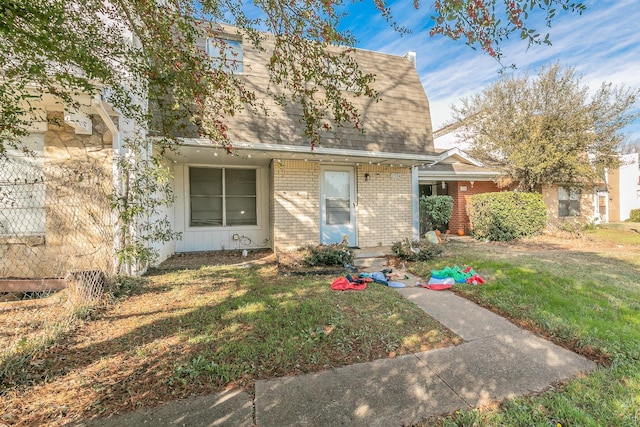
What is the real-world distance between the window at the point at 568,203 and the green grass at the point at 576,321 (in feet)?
30.7

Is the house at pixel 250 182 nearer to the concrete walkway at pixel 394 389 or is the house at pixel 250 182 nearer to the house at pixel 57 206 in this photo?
the house at pixel 57 206

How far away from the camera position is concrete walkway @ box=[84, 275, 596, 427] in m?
1.95

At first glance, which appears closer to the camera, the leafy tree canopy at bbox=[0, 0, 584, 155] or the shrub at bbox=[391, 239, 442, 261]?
the leafy tree canopy at bbox=[0, 0, 584, 155]

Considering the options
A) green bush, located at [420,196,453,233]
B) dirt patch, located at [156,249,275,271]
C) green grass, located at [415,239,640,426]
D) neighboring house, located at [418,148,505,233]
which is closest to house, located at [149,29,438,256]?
dirt patch, located at [156,249,275,271]

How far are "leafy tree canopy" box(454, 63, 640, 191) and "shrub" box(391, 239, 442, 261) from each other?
23.2 ft

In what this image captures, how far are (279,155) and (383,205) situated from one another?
358 cm

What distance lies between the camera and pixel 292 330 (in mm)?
3238

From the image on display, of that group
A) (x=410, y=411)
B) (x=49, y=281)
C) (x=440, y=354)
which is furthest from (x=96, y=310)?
(x=440, y=354)

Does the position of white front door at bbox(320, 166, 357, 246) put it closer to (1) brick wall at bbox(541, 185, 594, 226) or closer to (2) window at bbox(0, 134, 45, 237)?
(2) window at bbox(0, 134, 45, 237)

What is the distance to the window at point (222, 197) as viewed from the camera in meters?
8.61

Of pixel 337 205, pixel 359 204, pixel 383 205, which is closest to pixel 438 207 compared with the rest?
pixel 383 205

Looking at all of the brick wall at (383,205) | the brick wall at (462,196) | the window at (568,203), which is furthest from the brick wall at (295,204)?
the window at (568,203)

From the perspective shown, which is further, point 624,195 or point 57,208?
point 624,195

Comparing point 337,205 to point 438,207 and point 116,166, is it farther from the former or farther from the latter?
point 116,166
